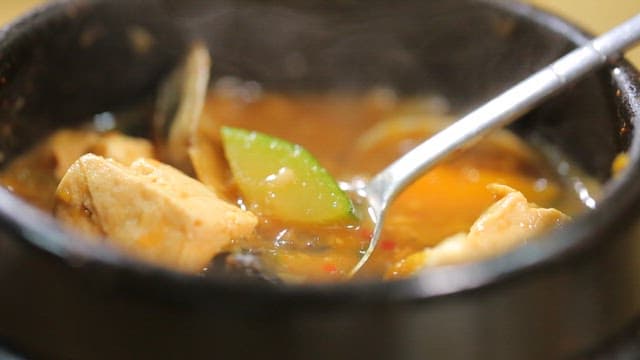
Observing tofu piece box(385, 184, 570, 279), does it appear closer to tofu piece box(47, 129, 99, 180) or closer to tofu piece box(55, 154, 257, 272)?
tofu piece box(55, 154, 257, 272)

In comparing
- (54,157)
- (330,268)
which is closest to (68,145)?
(54,157)

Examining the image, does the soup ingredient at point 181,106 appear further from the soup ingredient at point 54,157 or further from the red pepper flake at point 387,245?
the red pepper flake at point 387,245

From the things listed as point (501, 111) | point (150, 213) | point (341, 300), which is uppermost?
point (501, 111)

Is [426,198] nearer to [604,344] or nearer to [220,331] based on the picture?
[604,344]

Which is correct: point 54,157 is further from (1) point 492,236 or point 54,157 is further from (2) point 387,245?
(1) point 492,236

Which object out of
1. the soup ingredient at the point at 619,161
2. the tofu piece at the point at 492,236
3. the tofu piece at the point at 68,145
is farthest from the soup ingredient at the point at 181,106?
the soup ingredient at the point at 619,161

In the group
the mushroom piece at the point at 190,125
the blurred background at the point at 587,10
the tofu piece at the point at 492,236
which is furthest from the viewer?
the blurred background at the point at 587,10

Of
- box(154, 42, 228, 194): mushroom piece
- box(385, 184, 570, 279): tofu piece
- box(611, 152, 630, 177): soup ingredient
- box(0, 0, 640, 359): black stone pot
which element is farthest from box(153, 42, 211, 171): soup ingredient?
box(611, 152, 630, 177): soup ingredient
